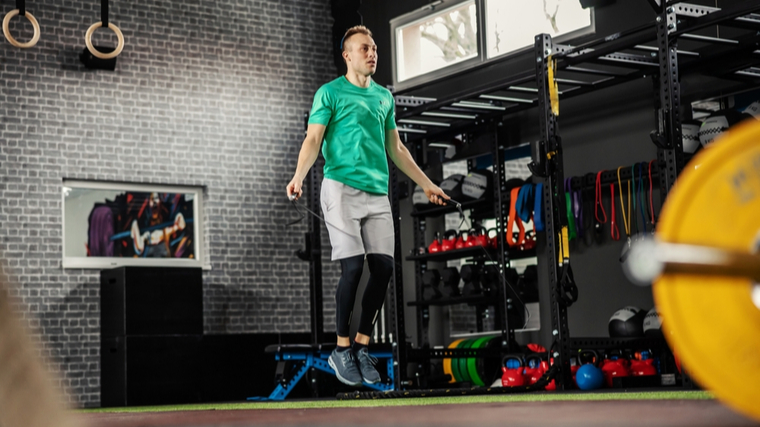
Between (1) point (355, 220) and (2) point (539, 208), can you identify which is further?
(2) point (539, 208)

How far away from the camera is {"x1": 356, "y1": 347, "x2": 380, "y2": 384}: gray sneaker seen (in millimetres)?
4473

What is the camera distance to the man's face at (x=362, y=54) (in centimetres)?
474

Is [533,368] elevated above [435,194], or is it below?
below

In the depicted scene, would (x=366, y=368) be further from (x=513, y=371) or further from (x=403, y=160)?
(x=513, y=371)

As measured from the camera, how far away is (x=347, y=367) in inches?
180

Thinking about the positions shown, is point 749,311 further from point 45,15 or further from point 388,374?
point 45,15

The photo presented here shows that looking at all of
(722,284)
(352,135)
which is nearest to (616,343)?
(352,135)

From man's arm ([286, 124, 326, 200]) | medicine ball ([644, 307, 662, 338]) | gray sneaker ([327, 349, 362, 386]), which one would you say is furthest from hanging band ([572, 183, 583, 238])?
gray sneaker ([327, 349, 362, 386])

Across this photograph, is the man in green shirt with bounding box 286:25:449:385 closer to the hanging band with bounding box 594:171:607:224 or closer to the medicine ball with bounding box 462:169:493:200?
the hanging band with bounding box 594:171:607:224

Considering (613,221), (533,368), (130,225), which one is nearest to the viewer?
(533,368)

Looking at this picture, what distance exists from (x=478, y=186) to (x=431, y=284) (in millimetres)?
1106

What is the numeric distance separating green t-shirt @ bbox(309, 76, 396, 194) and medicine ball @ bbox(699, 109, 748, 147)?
281 centimetres

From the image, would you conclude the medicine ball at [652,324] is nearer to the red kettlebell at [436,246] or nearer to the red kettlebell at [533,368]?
the red kettlebell at [533,368]

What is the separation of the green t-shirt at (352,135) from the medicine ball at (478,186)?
3842 millimetres
